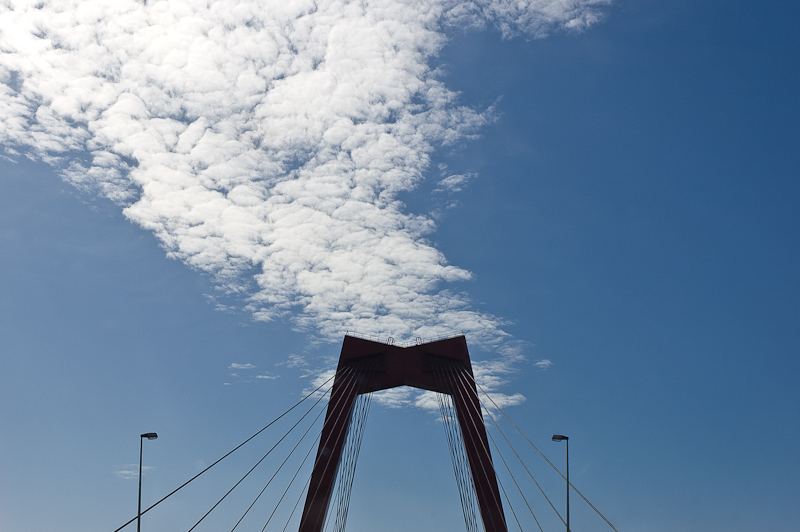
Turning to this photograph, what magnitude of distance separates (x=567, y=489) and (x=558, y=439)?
1.94 metres

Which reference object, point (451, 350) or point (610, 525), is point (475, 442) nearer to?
point (451, 350)

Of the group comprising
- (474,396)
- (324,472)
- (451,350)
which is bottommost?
(324,472)

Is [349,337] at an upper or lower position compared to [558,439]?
upper

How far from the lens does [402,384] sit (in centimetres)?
3528

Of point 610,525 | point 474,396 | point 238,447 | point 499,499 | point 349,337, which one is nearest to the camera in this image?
point 610,525

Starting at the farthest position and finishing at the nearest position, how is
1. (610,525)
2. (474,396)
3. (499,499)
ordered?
(474,396)
(499,499)
(610,525)

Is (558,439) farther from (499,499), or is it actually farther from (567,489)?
(499,499)

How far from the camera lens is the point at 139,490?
2384 cm

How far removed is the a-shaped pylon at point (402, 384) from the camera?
3131 cm

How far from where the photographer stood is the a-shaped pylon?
31.3 meters

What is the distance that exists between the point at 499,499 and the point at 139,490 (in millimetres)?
15379

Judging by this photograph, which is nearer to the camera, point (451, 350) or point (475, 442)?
point (475, 442)

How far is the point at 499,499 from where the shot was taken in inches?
1209

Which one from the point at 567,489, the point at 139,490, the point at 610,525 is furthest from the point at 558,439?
the point at 139,490
